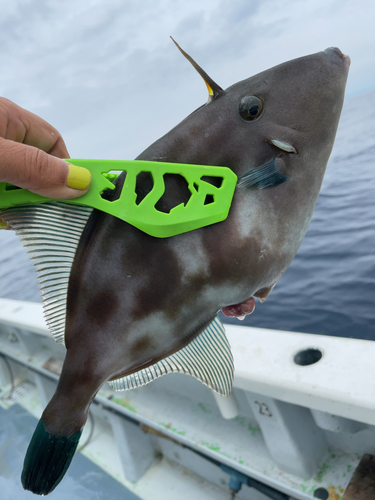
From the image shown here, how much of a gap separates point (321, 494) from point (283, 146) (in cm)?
215

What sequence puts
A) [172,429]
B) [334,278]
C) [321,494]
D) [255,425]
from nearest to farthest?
[321,494], [255,425], [172,429], [334,278]

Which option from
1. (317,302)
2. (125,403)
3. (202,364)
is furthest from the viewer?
(317,302)

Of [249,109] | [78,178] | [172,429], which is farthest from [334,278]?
[78,178]

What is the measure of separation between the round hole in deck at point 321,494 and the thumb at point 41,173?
2.29 metres

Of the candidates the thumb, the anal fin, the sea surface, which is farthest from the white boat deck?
the thumb

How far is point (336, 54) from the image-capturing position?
1.28 metres

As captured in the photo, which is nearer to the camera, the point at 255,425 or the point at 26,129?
the point at 26,129

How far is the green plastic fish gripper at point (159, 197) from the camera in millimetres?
1019

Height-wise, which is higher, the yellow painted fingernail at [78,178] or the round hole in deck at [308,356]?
the yellow painted fingernail at [78,178]

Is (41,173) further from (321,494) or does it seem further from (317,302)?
(317,302)

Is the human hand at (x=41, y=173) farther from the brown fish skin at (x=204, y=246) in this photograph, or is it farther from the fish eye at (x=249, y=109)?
the fish eye at (x=249, y=109)

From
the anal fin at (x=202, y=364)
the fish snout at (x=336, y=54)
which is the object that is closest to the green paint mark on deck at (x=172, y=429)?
the anal fin at (x=202, y=364)

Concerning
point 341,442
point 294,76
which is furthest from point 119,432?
point 294,76

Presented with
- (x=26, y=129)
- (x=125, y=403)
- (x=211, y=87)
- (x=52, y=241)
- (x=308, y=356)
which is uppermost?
(x=26, y=129)
